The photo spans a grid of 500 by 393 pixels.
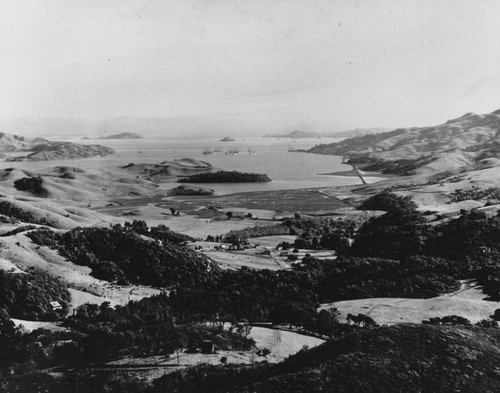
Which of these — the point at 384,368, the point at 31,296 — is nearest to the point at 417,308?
the point at 384,368

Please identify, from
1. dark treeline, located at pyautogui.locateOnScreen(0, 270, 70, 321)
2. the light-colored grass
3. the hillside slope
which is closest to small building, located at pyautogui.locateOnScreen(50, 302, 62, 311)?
dark treeline, located at pyautogui.locateOnScreen(0, 270, 70, 321)

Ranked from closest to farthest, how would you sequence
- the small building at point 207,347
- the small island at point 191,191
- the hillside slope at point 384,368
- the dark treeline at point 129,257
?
the hillside slope at point 384,368
the small building at point 207,347
the dark treeline at point 129,257
the small island at point 191,191

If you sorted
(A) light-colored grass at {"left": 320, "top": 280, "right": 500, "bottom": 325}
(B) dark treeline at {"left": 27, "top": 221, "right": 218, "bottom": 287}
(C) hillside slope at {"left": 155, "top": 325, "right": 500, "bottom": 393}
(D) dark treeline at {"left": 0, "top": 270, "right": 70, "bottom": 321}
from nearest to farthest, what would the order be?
(C) hillside slope at {"left": 155, "top": 325, "right": 500, "bottom": 393} → (D) dark treeline at {"left": 0, "top": 270, "right": 70, "bottom": 321} → (A) light-colored grass at {"left": 320, "top": 280, "right": 500, "bottom": 325} → (B) dark treeline at {"left": 27, "top": 221, "right": 218, "bottom": 287}

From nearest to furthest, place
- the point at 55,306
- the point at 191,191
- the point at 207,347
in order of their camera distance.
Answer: the point at 207,347 → the point at 55,306 → the point at 191,191

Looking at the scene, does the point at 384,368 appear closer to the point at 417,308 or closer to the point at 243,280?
the point at 417,308

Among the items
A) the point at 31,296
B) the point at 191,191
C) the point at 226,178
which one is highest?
the point at 31,296

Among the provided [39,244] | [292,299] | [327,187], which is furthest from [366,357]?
[327,187]

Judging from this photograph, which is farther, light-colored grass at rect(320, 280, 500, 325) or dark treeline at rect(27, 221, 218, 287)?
dark treeline at rect(27, 221, 218, 287)

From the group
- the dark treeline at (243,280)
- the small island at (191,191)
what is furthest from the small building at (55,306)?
the small island at (191,191)

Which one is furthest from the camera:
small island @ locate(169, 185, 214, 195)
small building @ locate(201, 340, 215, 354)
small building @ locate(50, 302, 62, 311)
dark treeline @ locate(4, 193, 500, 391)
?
small island @ locate(169, 185, 214, 195)

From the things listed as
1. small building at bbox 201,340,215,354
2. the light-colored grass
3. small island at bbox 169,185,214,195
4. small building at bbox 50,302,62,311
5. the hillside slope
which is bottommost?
small island at bbox 169,185,214,195

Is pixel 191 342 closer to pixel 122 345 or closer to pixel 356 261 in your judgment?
pixel 122 345

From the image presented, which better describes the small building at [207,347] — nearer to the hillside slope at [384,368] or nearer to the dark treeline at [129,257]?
the hillside slope at [384,368]

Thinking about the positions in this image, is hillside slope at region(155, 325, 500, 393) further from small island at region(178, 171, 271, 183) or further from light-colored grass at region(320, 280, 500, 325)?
small island at region(178, 171, 271, 183)
